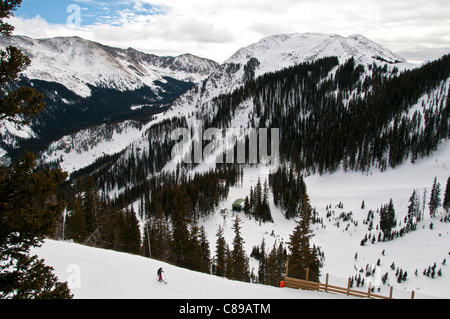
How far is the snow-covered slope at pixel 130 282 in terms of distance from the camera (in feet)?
54.5

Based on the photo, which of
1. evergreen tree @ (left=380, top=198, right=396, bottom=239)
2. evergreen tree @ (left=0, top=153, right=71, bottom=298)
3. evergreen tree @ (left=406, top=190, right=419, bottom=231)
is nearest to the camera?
evergreen tree @ (left=0, top=153, right=71, bottom=298)

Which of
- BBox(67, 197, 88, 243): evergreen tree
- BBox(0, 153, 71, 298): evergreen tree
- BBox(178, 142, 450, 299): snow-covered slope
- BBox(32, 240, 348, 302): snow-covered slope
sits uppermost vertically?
BBox(0, 153, 71, 298): evergreen tree

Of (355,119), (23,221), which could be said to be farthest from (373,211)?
(23,221)

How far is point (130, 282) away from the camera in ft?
61.0

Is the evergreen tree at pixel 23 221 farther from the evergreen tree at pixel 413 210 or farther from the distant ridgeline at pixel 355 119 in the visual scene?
the distant ridgeline at pixel 355 119

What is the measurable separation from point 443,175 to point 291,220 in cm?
5644

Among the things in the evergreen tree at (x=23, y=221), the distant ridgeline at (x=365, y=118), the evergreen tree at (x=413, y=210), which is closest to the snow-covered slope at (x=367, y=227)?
the evergreen tree at (x=413, y=210)

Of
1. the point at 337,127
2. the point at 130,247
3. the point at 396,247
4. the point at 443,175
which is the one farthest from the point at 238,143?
the point at 130,247

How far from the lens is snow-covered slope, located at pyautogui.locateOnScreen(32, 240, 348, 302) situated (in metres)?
16.6

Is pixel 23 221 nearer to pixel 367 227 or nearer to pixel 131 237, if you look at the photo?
pixel 131 237

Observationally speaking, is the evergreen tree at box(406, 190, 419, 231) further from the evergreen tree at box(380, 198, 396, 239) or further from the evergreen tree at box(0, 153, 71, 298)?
the evergreen tree at box(0, 153, 71, 298)

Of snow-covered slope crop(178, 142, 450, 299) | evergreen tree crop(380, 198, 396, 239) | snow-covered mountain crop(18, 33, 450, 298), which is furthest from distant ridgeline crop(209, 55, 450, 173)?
evergreen tree crop(380, 198, 396, 239)

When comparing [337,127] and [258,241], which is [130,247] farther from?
[337,127]

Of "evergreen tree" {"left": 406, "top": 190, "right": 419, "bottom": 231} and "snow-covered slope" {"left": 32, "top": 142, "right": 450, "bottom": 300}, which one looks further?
"evergreen tree" {"left": 406, "top": 190, "right": 419, "bottom": 231}
